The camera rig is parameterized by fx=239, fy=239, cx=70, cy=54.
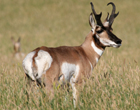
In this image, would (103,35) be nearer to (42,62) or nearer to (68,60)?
(68,60)

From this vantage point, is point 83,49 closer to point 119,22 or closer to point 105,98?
point 105,98

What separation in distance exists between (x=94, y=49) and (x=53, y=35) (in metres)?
17.9

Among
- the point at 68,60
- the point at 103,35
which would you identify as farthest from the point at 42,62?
the point at 103,35

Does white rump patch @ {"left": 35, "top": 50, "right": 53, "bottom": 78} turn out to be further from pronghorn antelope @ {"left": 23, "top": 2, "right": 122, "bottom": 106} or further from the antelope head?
the antelope head

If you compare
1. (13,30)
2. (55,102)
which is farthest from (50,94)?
(13,30)

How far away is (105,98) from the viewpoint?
4.02m

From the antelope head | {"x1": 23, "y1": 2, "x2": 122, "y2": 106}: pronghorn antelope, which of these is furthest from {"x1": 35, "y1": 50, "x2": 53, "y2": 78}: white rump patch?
the antelope head

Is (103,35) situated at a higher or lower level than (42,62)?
higher

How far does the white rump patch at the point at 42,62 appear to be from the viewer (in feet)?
13.8

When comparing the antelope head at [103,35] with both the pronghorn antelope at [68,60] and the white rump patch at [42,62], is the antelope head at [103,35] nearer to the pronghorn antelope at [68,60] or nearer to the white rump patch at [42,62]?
the pronghorn antelope at [68,60]

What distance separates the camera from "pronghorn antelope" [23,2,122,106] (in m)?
4.27

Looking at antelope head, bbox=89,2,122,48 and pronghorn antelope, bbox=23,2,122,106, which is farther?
antelope head, bbox=89,2,122,48

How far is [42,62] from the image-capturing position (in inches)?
167

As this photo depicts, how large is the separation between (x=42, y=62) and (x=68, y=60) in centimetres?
69
